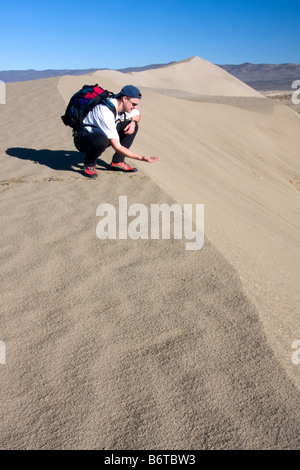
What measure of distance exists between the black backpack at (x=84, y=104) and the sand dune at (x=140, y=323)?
1.80 feet

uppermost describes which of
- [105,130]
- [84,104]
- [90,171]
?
[84,104]

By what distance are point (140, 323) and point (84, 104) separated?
7.87 feet

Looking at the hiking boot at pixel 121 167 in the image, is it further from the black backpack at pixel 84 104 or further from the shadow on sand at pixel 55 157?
the black backpack at pixel 84 104

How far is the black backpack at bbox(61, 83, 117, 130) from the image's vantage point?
12.2ft

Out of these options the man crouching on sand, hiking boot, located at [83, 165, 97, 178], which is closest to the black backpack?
the man crouching on sand

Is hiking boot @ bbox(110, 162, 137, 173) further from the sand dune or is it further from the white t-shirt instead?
the white t-shirt

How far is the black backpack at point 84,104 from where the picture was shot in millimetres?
3709

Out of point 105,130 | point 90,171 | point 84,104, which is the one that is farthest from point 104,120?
point 90,171

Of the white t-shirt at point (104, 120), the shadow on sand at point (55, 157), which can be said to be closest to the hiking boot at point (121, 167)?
the shadow on sand at point (55, 157)

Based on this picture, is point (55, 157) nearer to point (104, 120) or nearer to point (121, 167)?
point (121, 167)

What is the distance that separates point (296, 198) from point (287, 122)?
729cm

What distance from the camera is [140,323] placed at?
211 centimetres

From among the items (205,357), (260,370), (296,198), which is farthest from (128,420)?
(296,198)

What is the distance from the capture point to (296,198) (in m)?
6.82
